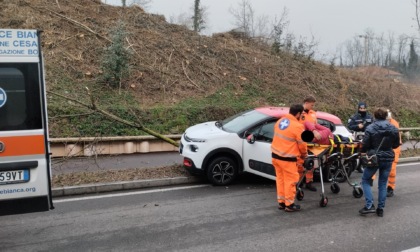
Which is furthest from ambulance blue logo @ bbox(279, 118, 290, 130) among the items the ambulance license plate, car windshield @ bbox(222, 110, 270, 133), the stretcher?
the ambulance license plate

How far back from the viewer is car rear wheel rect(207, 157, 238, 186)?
7.96 meters

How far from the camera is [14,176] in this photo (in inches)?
180

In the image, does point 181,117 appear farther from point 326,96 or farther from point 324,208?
point 326,96

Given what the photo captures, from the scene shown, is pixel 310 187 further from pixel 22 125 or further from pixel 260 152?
pixel 22 125

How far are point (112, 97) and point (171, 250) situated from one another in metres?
10.2

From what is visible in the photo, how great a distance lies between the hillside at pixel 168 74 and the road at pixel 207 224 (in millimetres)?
5432

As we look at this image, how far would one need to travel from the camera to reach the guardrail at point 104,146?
9.74m

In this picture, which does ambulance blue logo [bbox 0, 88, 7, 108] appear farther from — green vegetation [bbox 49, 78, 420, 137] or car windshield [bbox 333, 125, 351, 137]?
car windshield [bbox 333, 125, 351, 137]

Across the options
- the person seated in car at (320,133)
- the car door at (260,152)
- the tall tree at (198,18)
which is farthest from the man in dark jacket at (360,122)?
the tall tree at (198,18)

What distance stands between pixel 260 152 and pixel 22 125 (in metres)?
4.58

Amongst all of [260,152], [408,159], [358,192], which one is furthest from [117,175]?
[408,159]

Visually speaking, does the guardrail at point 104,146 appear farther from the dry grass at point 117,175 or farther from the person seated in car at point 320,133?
the person seated in car at point 320,133

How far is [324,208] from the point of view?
267 inches

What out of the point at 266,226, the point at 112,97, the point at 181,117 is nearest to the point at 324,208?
the point at 266,226
